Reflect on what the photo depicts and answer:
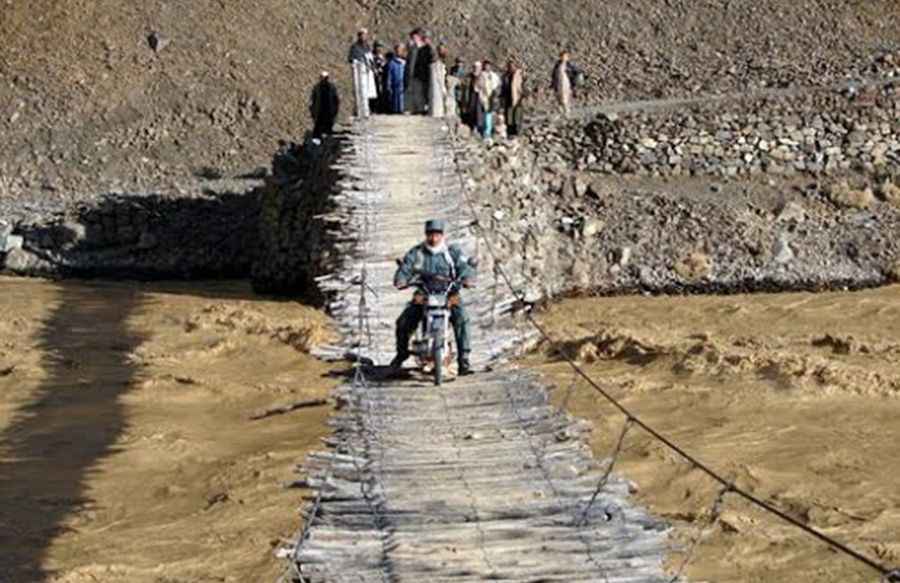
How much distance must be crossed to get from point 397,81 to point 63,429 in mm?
9154

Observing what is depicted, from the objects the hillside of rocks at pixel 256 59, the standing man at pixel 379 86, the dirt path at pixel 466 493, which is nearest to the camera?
the dirt path at pixel 466 493

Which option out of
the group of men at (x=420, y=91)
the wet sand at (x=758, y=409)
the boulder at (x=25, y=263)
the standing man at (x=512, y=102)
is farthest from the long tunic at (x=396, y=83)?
the boulder at (x=25, y=263)

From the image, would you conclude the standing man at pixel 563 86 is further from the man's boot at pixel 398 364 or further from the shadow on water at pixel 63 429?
the man's boot at pixel 398 364

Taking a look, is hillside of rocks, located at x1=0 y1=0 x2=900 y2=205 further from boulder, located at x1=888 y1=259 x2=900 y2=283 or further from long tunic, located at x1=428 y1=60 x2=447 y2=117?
long tunic, located at x1=428 y1=60 x2=447 y2=117

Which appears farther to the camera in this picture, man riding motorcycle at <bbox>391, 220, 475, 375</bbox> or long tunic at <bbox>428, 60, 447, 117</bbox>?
long tunic at <bbox>428, 60, 447, 117</bbox>

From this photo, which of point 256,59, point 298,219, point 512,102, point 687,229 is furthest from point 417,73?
point 256,59

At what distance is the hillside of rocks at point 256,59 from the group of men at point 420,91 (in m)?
6.71

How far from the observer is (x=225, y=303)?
75.0ft

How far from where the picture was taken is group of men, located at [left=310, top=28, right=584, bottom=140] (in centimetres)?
2305

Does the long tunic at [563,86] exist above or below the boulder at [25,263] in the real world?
above

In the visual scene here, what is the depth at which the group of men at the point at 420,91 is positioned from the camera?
23047 mm

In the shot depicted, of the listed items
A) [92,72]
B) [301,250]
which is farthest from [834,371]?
[92,72]

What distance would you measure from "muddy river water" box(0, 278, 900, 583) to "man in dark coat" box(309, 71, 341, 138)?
2.63m

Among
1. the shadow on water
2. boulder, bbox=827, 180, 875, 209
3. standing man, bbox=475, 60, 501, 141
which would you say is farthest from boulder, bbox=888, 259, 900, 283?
the shadow on water
